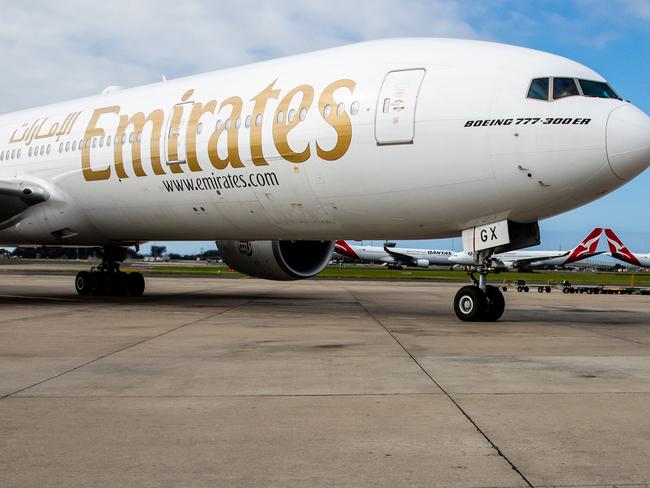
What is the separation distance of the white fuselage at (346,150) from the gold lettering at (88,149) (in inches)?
1.4

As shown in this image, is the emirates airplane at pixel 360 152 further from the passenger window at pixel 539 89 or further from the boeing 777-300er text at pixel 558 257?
the boeing 777-300er text at pixel 558 257

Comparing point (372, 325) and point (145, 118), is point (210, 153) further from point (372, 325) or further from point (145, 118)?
point (372, 325)

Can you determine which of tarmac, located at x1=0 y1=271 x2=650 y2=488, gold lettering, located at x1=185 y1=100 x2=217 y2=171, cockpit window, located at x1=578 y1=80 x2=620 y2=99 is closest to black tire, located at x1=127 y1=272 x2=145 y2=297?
gold lettering, located at x1=185 y1=100 x2=217 y2=171

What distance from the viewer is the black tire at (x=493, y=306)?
11097mm

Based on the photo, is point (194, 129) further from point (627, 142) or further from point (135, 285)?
point (627, 142)

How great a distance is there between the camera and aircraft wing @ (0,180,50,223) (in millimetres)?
15180

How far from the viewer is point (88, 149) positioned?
14828 millimetres

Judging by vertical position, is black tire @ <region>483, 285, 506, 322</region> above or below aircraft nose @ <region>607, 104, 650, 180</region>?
below

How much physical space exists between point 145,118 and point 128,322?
4915 millimetres

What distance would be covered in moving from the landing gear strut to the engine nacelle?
520cm

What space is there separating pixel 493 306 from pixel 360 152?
3.33 m

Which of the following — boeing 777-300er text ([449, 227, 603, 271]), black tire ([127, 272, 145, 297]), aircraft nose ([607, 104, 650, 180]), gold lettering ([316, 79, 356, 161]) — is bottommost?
boeing 777-300er text ([449, 227, 603, 271])

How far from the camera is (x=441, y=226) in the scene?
36.6ft

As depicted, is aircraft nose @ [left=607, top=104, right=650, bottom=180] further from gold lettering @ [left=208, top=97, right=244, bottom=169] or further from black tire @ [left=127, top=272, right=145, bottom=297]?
black tire @ [left=127, top=272, right=145, bottom=297]
